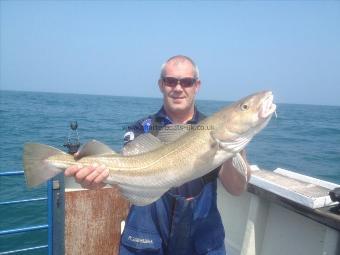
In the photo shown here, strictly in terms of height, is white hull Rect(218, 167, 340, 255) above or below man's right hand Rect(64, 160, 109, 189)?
below

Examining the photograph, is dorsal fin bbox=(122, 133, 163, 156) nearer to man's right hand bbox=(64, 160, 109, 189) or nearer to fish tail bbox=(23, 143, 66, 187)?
man's right hand bbox=(64, 160, 109, 189)

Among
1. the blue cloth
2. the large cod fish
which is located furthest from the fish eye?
the blue cloth

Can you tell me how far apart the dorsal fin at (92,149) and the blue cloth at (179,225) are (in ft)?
2.52

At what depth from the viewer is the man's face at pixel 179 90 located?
148 inches

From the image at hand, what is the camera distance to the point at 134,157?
3.46 metres

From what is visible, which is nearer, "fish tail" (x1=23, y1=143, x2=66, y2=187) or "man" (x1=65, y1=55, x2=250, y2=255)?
"fish tail" (x1=23, y1=143, x2=66, y2=187)

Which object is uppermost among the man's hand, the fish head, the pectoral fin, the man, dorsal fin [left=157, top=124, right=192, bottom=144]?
the fish head

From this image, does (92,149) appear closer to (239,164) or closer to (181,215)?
(181,215)

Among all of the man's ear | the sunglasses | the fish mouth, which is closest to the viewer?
the fish mouth

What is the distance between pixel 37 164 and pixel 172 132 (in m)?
1.34

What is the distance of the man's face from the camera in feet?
12.3

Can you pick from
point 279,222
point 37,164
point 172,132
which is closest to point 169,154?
point 172,132

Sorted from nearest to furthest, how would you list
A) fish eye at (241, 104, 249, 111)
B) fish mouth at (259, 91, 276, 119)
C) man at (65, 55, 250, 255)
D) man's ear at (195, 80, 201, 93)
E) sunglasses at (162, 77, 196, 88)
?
fish mouth at (259, 91, 276, 119) < fish eye at (241, 104, 249, 111) < man at (65, 55, 250, 255) < sunglasses at (162, 77, 196, 88) < man's ear at (195, 80, 201, 93)

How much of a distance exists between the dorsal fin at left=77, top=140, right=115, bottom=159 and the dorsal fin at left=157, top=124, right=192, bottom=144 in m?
0.57
